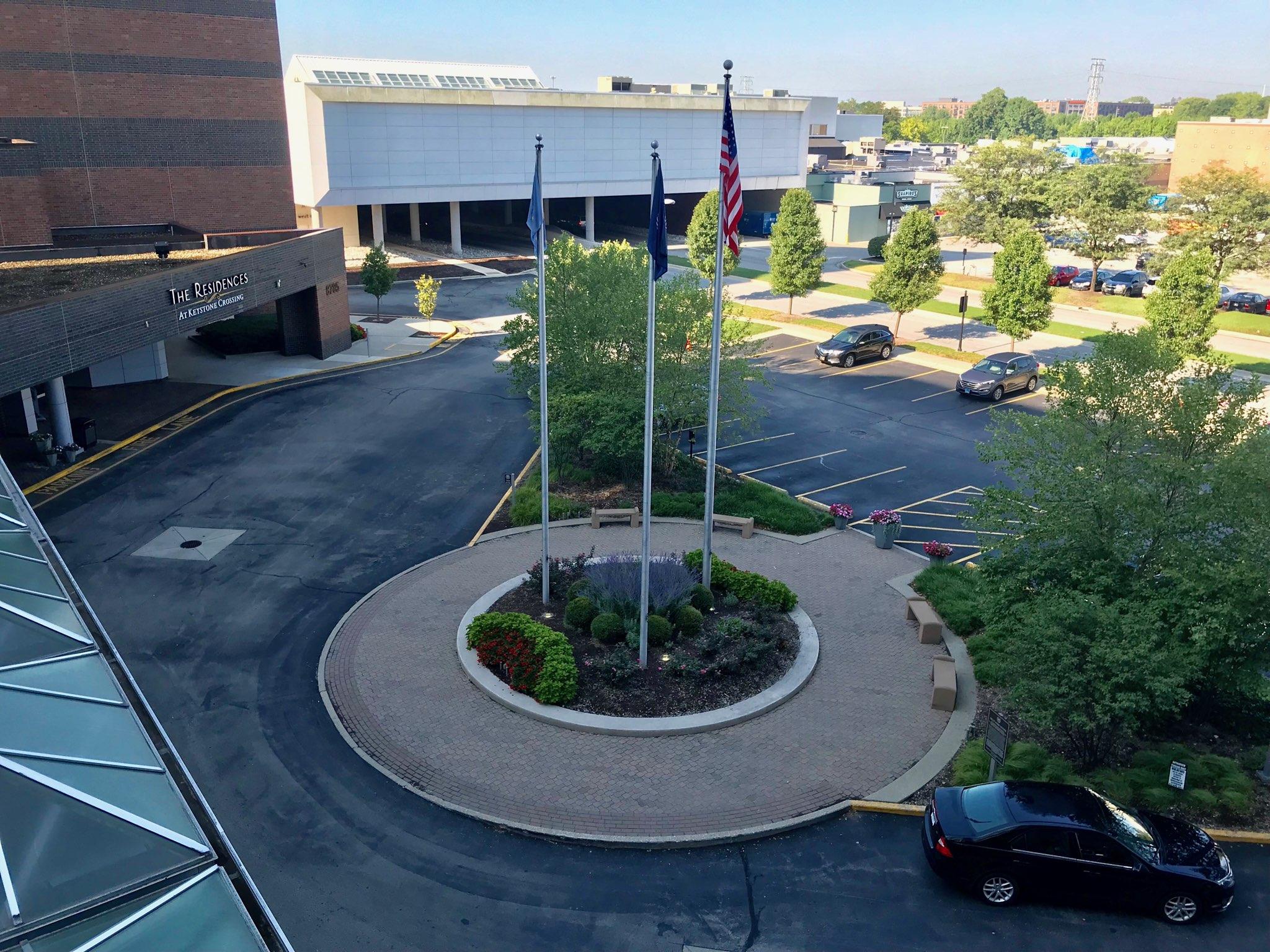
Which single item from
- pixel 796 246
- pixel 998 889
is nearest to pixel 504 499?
pixel 998 889

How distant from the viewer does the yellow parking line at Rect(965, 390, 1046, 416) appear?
35.4 m

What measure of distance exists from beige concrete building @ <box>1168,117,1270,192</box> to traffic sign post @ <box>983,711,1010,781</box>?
7131 cm

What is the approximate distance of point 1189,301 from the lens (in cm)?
3525

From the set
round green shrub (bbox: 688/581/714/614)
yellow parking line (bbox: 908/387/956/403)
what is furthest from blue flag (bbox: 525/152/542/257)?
yellow parking line (bbox: 908/387/956/403)

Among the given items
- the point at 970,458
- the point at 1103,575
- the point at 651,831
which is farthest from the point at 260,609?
the point at 970,458

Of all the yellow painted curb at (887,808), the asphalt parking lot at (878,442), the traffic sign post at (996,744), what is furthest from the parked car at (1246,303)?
the yellow painted curb at (887,808)

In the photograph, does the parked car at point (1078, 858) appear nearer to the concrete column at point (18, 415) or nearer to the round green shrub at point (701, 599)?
the round green shrub at point (701, 599)

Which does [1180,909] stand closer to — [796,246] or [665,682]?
[665,682]

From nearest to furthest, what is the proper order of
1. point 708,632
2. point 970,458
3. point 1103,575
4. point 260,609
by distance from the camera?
point 1103,575 < point 708,632 < point 260,609 < point 970,458

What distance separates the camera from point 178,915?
630 cm

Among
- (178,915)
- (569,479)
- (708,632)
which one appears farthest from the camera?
(569,479)

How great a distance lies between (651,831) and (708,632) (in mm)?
5510

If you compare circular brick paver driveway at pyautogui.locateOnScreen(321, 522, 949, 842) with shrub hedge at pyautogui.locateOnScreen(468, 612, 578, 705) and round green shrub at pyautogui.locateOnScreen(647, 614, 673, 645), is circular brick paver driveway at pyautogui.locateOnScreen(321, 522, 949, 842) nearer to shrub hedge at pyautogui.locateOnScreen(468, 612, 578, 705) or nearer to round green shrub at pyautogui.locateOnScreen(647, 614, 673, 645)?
shrub hedge at pyautogui.locateOnScreen(468, 612, 578, 705)

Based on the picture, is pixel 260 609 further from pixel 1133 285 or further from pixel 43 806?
pixel 1133 285
